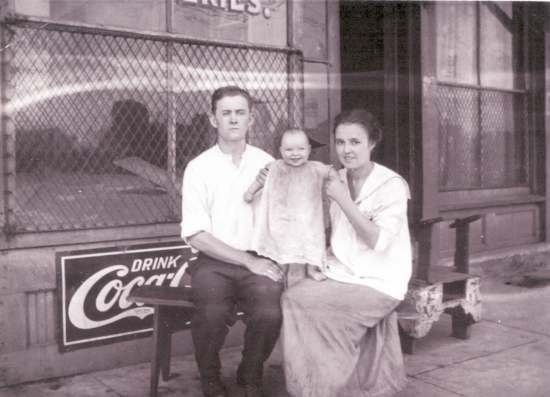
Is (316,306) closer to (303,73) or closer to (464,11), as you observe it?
(303,73)

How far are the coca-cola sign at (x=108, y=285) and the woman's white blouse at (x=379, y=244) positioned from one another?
139 cm

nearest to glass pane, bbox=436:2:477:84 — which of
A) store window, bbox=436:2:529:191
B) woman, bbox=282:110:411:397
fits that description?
store window, bbox=436:2:529:191

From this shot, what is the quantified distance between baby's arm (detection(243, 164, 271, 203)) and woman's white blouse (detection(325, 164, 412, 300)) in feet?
1.50

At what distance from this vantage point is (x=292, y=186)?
3.43m

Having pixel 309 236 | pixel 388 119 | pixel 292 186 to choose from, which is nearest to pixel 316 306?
pixel 309 236

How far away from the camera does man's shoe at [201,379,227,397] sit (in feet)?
11.4

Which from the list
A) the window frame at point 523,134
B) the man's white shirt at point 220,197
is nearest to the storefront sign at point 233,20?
the man's white shirt at point 220,197

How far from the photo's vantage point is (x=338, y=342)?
319 cm

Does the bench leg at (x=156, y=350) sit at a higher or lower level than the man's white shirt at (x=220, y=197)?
lower

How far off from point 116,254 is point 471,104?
15.2ft

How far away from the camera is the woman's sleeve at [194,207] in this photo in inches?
140

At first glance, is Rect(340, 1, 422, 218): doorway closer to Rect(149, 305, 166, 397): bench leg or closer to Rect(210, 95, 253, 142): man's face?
Rect(210, 95, 253, 142): man's face

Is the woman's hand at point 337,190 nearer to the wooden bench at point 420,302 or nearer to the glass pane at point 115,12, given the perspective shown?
the wooden bench at point 420,302

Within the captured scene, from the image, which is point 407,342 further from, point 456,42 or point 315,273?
point 456,42
